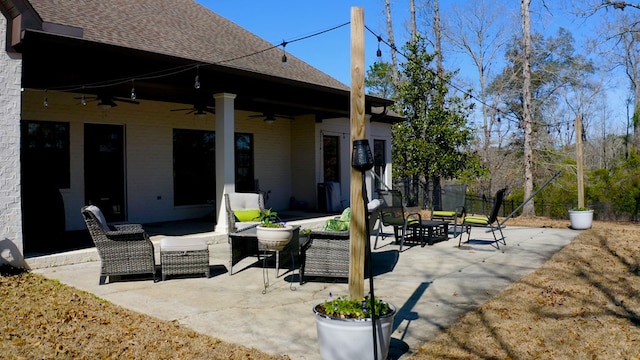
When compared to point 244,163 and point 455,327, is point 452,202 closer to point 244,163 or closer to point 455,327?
point 244,163

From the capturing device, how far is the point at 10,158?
5.78m

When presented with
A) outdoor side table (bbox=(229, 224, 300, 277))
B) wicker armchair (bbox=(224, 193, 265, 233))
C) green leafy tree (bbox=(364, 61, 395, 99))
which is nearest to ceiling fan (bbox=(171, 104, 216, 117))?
wicker armchair (bbox=(224, 193, 265, 233))

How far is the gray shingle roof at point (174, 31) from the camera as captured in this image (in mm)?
8070

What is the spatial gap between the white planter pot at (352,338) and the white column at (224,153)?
5.75 meters

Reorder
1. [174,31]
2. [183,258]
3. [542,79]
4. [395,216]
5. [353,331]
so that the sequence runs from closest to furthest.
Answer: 1. [353,331]
2. [183,258]
3. [395,216]
4. [174,31]
5. [542,79]

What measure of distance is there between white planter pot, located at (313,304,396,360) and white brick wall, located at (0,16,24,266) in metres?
4.76

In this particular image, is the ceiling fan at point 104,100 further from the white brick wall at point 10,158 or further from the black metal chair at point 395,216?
the black metal chair at point 395,216

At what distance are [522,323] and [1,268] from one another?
19.0 feet

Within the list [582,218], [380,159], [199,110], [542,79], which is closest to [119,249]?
[199,110]

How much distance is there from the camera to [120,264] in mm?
5211

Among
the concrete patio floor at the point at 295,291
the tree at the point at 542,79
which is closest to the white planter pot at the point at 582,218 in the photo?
the concrete patio floor at the point at 295,291

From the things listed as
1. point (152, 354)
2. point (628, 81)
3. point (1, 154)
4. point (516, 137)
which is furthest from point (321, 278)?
point (628, 81)

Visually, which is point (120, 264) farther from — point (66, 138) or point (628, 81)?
point (628, 81)

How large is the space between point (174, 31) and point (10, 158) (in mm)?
5211
